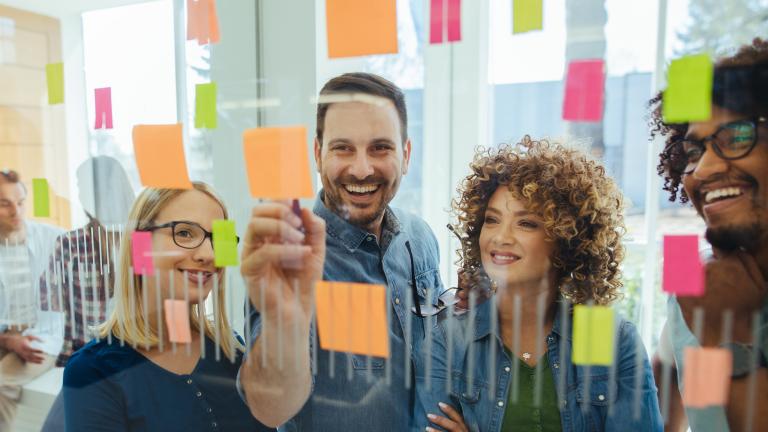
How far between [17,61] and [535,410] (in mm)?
1133

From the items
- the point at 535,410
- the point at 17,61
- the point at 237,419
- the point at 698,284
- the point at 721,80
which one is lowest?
the point at 237,419

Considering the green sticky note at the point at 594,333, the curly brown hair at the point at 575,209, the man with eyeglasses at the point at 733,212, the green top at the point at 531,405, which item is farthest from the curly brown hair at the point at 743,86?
the green top at the point at 531,405

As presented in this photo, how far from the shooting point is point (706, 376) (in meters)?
0.64

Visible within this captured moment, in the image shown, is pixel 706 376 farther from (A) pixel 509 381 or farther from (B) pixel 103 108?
(B) pixel 103 108

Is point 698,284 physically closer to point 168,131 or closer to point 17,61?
point 168,131

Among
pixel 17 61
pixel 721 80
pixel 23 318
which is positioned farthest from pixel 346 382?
pixel 17 61

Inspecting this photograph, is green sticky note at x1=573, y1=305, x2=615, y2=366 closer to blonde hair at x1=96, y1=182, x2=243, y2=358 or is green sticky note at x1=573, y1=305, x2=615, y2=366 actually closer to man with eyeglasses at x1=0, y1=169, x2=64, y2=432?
blonde hair at x1=96, y1=182, x2=243, y2=358

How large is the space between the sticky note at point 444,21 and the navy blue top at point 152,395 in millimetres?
614

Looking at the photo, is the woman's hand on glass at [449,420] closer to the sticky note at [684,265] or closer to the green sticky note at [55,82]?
the sticky note at [684,265]

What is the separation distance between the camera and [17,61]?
3.25ft

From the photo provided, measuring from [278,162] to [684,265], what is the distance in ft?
1.90

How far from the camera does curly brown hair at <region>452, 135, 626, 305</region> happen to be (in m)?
0.65

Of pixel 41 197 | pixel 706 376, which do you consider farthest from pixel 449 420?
pixel 41 197

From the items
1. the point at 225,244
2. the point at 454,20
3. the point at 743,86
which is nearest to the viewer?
the point at 743,86
